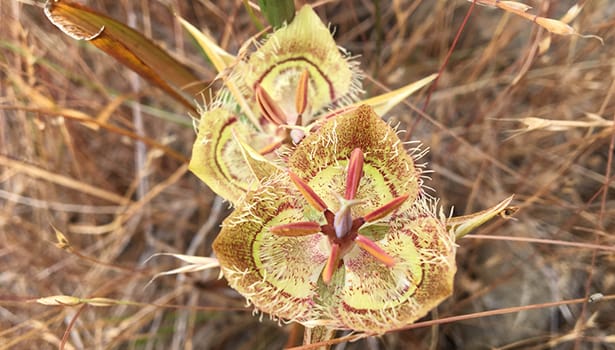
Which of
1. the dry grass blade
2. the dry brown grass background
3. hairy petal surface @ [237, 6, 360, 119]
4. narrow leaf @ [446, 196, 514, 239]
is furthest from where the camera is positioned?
the dry brown grass background

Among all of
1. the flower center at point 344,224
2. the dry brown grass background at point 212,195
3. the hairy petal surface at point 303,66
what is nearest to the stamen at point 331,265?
the flower center at point 344,224

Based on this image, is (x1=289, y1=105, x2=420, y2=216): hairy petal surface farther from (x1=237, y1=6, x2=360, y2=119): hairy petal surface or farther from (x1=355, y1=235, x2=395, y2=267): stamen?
(x1=237, y1=6, x2=360, y2=119): hairy petal surface

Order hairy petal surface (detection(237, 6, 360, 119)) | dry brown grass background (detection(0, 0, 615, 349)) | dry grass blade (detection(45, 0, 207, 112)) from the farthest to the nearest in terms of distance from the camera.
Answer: dry brown grass background (detection(0, 0, 615, 349)) < hairy petal surface (detection(237, 6, 360, 119)) < dry grass blade (detection(45, 0, 207, 112))

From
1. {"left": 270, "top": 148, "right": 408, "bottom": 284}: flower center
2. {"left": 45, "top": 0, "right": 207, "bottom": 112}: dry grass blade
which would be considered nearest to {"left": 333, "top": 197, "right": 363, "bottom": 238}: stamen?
{"left": 270, "top": 148, "right": 408, "bottom": 284}: flower center

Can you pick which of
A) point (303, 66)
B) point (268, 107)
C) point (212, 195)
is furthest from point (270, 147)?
point (212, 195)

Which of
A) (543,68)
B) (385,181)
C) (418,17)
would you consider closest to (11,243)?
(385,181)

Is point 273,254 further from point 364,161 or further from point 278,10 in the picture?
point 278,10

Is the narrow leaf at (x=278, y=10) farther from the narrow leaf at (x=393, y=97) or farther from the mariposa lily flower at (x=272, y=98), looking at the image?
the narrow leaf at (x=393, y=97)
